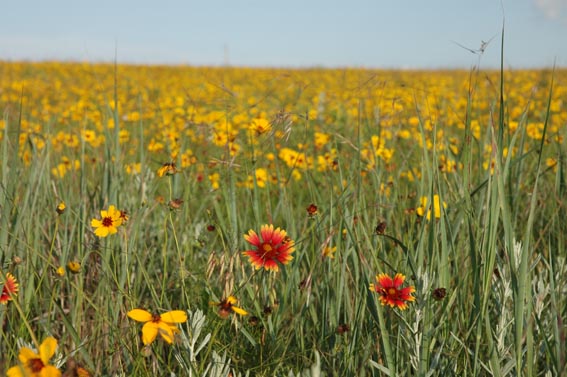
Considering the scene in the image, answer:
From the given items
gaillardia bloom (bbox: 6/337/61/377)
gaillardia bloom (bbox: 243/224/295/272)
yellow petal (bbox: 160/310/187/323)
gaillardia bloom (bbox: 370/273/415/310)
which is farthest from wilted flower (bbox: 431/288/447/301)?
gaillardia bloom (bbox: 6/337/61/377)

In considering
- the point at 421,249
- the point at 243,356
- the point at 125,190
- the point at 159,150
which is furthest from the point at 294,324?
the point at 159,150

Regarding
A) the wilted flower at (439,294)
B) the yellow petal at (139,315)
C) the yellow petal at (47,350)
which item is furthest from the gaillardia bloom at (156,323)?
the wilted flower at (439,294)

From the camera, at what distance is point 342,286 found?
1.58 metres

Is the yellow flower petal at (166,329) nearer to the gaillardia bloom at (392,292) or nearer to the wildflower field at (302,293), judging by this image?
the wildflower field at (302,293)

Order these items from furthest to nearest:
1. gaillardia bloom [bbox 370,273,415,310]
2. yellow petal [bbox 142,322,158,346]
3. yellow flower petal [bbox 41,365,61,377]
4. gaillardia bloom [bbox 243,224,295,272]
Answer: gaillardia bloom [bbox 243,224,295,272], gaillardia bloom [bbox 370,273,415,310], yellow petal [bbox 142,322,158,346], yellow flower petal [bbox 41,365,61,377]

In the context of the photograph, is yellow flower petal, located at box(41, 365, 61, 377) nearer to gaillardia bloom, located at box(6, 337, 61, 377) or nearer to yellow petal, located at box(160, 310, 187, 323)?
gaillardia bloom, located at box(6, 337, 61, 377)

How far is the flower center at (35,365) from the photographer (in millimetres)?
860

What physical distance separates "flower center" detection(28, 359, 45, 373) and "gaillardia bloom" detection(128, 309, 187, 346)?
0.51 feet

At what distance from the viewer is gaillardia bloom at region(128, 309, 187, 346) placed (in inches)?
38.0

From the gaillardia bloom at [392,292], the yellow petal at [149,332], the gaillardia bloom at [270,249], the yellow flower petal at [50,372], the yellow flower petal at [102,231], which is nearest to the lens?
the yellow flower petal at [50,372]

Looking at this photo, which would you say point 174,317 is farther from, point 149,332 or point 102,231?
point 102,231

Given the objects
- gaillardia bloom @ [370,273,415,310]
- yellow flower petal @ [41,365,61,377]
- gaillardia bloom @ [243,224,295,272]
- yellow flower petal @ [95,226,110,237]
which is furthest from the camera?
yellow flower petal @ [95,226,110,237]

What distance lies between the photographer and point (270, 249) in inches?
53.1

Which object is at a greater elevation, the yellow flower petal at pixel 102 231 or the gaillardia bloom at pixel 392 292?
the yellow flower petal at pixel 102 231
